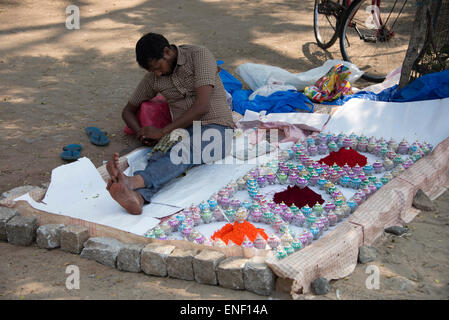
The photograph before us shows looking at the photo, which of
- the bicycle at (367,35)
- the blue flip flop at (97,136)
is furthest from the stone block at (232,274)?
the bicycle at (367,35)

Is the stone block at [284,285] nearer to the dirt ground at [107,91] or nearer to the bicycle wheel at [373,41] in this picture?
the dirt ground at [107,91]

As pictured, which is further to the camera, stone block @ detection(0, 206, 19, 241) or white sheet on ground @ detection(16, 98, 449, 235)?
white sheet on ground @ detection(16, 98, 449, 235)

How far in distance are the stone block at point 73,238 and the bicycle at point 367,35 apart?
13.7ft

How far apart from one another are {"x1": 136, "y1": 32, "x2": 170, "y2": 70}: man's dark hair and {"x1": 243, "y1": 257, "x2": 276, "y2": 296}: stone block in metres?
1.88

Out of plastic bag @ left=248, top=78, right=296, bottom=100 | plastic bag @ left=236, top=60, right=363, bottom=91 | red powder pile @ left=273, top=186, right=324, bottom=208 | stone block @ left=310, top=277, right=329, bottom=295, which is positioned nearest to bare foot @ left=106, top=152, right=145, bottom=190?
red powder pile @ left=273, top=186, right=324, bottom=208

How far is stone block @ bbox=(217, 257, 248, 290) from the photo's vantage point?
2707 mm

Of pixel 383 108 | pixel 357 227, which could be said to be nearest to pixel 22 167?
pixel 357 227

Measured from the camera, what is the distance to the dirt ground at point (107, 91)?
2.78m

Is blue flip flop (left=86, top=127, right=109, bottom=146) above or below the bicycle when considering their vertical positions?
below

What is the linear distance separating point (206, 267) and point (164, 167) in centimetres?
119

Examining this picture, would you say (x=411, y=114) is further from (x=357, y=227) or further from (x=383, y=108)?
(x=357, y=227)

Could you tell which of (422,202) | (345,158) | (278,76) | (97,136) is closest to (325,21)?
(278,76)

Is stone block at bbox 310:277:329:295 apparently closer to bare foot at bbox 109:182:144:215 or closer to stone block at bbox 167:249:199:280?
stone block at bbox 167:249:199:280
